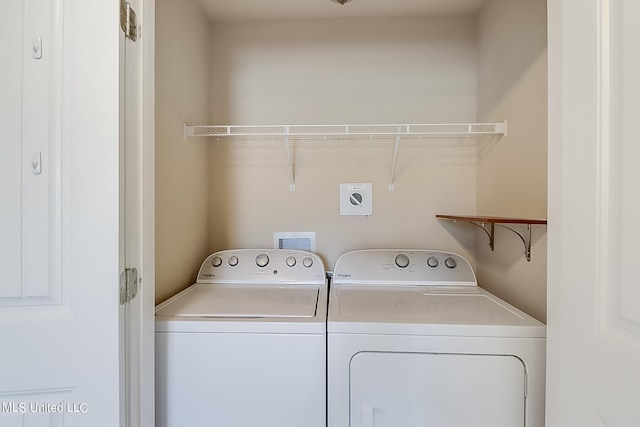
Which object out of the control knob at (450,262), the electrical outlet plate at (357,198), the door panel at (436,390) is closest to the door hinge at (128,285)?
the door panel at (436,390)

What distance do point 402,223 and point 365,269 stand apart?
408 millimetres

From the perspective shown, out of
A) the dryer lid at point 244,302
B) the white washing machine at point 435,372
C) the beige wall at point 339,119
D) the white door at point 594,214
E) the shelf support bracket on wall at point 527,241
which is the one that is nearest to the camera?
the white door at point 594,214

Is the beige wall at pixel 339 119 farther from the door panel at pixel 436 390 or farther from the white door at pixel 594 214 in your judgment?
the white door at pixel 594 214

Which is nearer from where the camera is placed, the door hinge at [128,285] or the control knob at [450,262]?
the door hinge at [128,285]

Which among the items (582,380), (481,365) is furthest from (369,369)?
→ (582,380)

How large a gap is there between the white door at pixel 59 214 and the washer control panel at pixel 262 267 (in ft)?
2.58

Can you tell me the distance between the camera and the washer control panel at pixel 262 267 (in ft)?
4.95

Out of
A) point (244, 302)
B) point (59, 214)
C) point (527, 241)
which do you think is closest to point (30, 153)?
point (59, 214)

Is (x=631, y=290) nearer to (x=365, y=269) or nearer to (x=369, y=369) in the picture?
(x=369, y=369)

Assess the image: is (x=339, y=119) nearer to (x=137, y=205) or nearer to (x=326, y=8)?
(x=326, y=8)

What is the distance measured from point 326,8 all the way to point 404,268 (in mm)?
1582

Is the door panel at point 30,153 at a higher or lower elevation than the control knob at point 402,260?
higher

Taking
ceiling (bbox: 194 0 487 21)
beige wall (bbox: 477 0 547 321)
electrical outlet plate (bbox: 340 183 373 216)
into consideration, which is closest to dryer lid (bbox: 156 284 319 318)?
electrical outlet plate (bbox: 340 183 373 216)

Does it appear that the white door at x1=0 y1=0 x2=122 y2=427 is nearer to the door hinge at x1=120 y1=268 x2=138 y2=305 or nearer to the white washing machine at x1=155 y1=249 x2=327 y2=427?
the door hinge at x1=120 y1=268 x2=138 y2=305
